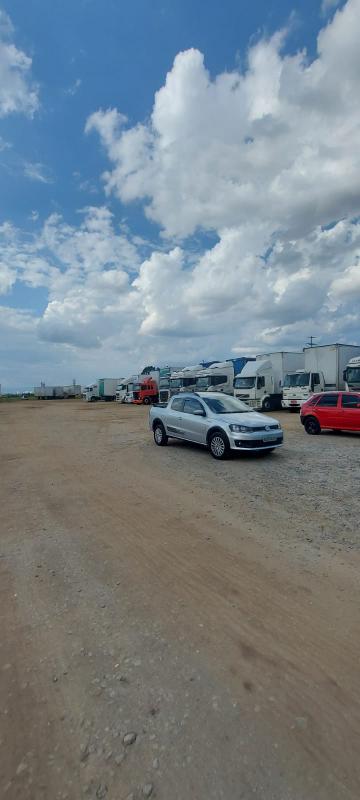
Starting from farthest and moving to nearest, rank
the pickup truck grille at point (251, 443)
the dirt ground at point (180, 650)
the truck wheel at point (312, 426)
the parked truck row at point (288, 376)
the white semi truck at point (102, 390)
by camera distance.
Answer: the white semi truck at point (102, 390) → the parked truck row at point (288, 376) → the truck wheel at point (312, 426) → the pickup truck grille at point (251, 443) → the dirt ground at point (180, 650)

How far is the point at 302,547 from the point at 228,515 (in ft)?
4.14

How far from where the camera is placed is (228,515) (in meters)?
5.45

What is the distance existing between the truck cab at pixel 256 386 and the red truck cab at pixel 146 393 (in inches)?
666

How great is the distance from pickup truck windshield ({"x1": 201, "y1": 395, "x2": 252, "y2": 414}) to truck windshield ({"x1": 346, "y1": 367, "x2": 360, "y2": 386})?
39.9 ft

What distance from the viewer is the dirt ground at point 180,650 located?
1898 mm

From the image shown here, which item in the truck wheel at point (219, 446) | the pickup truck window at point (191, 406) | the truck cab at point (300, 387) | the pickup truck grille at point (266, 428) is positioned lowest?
the truck wheel at point (219, 446)

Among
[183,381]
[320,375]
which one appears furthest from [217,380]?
[320,375]

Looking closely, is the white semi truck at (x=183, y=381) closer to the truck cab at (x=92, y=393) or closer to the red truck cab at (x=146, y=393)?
the red truck cab at (x=146, y=393)

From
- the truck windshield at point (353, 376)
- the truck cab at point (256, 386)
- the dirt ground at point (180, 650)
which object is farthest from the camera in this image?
the truck cab at point (256, 386)

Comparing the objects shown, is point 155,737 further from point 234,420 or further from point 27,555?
point 234,420

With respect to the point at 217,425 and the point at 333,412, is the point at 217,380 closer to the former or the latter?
the point at 333,412

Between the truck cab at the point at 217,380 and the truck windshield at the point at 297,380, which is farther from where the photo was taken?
the truck cab at the point at 217,380

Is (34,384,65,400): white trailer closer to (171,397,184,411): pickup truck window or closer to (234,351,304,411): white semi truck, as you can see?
(234,351,304,411): white semi truck

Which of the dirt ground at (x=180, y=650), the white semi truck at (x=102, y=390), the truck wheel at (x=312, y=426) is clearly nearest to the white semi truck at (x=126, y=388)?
the white semi truck at (x=102, y=390)
